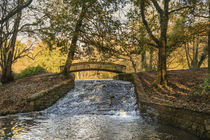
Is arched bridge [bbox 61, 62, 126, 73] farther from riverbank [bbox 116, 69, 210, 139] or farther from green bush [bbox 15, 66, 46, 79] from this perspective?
riverbank [bbox 116, 69, 210, 139]

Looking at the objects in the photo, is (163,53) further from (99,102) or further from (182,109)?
(182,109)

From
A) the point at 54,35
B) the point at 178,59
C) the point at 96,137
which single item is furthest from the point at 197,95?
the point at 178,59

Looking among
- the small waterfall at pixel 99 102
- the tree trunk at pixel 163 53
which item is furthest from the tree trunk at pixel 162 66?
the small waterfall at pixel 99 102

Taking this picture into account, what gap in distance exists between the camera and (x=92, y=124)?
7355 millimetres

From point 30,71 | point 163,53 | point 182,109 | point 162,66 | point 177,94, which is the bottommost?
point 182,109

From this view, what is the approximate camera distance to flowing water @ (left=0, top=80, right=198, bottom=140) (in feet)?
18.9

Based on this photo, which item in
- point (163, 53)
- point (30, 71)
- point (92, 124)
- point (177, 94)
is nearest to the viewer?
point (92, 124)

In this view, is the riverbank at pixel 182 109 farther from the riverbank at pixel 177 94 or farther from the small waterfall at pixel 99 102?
the small waterfall at pixel 99 102

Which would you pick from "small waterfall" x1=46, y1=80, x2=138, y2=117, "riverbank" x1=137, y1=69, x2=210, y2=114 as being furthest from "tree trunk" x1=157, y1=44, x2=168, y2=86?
"small waterfall" x1=46, y1=80, x2=138, y2=117

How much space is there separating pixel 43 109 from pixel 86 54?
4506 mm

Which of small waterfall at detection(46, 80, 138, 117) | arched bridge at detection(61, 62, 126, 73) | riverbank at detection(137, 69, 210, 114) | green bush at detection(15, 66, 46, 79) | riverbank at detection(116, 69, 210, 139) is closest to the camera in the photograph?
riverbank at detection(116, 69, 210, 139)

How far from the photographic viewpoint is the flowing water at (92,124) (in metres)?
5.77

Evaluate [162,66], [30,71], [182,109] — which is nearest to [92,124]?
[182,109]

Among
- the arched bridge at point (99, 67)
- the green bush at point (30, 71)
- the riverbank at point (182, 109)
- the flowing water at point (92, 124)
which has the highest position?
the arched bridge at point (99, 67)
